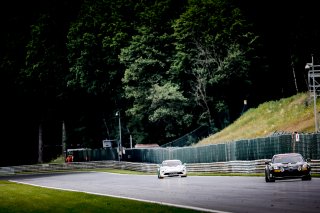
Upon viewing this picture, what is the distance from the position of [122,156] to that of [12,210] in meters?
51.5

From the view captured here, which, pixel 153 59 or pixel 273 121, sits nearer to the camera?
pixel 273 121

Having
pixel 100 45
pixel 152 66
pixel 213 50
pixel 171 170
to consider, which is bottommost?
pixel 171 170

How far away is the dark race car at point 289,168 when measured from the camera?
25.5 meters

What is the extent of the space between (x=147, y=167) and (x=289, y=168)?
1250 inches

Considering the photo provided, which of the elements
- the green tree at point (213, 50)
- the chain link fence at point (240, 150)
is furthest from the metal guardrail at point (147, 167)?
the green tree at point (213, 50)

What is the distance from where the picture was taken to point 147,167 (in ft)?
185

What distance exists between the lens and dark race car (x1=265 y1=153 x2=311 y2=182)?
83.6 ft

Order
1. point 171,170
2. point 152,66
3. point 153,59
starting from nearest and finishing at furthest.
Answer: point 171,170
point 153,59
point 152,66

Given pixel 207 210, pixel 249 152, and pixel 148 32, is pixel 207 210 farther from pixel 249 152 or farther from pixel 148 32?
pixel 148 32

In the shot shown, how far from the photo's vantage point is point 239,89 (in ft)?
208

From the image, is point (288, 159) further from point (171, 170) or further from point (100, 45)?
point (100, 45)

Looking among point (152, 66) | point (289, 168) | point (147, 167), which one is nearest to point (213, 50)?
point (152, 66)

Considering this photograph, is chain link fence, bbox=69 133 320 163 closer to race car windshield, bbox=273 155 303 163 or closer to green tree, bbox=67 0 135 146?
race car windshield, bbox=273 155 303 163

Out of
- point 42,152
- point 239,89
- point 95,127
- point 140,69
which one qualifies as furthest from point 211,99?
point 42,152
